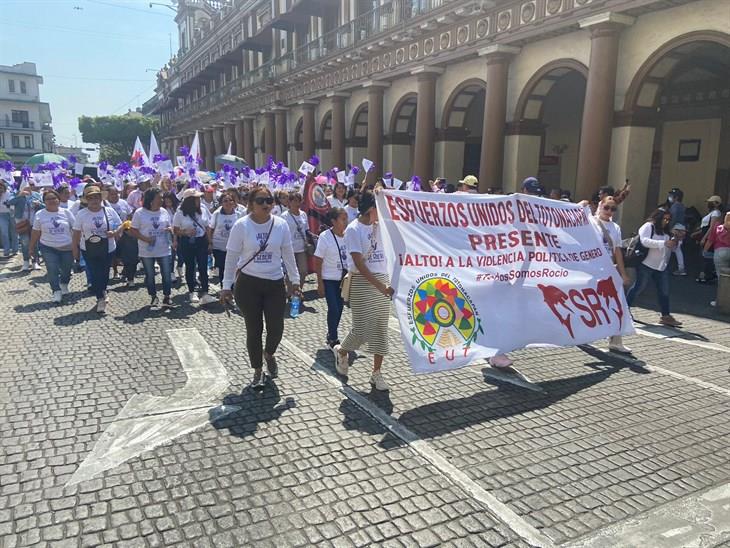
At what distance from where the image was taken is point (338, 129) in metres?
23.8

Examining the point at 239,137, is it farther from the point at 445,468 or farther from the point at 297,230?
the point at 445,468

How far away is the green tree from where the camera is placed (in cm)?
8056

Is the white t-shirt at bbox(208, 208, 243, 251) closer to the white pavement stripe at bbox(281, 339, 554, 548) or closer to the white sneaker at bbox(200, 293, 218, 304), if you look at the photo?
the white sneaker at bbox(200, 293, 218, 304)

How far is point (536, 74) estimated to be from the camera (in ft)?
46.6

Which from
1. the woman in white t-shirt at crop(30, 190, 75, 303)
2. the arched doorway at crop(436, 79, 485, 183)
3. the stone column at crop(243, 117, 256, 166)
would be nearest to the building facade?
the stone column at crop(243, 117, 256, 166)

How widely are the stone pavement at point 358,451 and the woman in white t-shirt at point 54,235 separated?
2.63 m

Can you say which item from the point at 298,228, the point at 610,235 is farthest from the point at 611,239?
the point at 298,228

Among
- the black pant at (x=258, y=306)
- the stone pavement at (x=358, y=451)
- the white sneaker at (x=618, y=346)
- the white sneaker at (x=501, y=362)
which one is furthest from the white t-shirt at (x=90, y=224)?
the white sneaker at (x=618, y=346)

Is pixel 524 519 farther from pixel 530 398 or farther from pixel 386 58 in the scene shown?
pixel 386 58

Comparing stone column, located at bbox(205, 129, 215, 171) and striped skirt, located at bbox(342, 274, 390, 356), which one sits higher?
stone column, located at bbox(205, 129, 215, 171)

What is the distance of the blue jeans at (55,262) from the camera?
868 cm

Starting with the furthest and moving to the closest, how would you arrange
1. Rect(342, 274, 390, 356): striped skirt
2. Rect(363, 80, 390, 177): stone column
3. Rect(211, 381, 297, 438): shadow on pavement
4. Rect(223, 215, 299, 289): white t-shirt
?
Rect(363, 80, 390, 177): stone column, Rect(342, 274, 390, 356): striped skirt, Rect(223, 215, 299, 289): white t-shirt, Rect(211, 381, 297, 438): shadow on pavement

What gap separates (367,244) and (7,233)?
11751mm

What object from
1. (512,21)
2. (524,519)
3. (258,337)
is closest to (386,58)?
(512,21)
